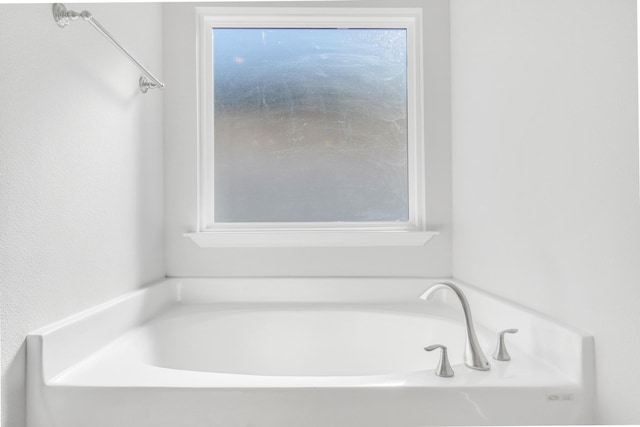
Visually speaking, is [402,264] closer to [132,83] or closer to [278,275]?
[278,275]

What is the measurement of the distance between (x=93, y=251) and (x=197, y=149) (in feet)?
2.48

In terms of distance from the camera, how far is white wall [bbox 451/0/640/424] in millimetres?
810

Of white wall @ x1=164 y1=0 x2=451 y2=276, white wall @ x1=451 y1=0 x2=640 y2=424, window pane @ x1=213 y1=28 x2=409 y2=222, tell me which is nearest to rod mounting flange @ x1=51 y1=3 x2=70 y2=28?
white wall @ x1=164 y1=0 x2=451 y2=276

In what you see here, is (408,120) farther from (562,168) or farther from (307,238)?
(562,168)

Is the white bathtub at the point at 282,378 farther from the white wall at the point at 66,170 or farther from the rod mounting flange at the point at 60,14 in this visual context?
the rod mounting flange at the point at 60,14

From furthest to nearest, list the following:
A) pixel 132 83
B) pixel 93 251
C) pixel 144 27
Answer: pixel 144 27, pixel 132 83, pixel 93 251

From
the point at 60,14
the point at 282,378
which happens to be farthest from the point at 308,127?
the point at 282,378

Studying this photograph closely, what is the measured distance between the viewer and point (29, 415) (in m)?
0.88

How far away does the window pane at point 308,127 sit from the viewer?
1.88m

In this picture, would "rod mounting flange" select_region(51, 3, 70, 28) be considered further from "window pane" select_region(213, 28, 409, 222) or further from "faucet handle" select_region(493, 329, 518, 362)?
"faucet handle" select_region(493, 329, 518, 362)

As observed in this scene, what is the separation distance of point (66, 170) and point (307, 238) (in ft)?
3.23

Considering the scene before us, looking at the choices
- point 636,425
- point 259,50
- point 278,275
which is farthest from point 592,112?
point 259,50

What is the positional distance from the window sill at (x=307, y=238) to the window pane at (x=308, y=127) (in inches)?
5.5

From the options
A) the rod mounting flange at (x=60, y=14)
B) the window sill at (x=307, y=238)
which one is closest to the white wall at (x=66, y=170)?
the rod mounting flange at (x=60, y=14)
